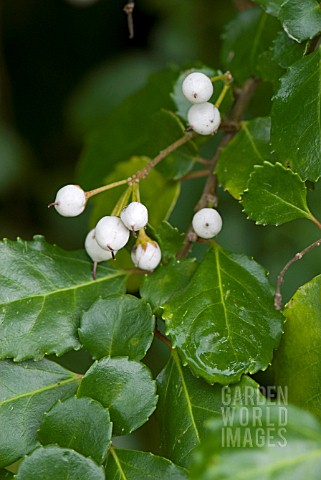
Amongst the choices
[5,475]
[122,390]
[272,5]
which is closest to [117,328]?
[122,390]

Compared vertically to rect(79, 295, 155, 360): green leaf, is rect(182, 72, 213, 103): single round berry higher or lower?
higher

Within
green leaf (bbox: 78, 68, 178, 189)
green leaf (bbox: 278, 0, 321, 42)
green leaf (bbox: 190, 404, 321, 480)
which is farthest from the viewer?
green leaf (bbox: 78, 68, 178, 189)

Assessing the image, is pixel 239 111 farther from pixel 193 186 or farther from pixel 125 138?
pixel 193 186

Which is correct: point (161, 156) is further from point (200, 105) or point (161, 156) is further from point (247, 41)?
point (247, 41)

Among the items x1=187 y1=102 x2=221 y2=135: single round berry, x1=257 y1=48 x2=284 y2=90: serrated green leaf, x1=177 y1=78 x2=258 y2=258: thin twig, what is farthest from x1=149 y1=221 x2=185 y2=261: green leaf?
x1=257 y1=48 x2=284 y2=90: serrated green leaf

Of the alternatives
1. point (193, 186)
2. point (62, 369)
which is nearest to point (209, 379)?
point (62, 369)

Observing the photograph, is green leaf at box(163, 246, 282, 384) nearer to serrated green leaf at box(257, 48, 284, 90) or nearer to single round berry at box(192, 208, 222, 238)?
single round berry at box(192, 208, 222, 238)

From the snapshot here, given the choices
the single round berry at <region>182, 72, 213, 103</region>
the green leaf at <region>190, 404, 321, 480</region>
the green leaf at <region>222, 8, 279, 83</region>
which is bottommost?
the green leaf at <region>190, 404, 321, 480</region>

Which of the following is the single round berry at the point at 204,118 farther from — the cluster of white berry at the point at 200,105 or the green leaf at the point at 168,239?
the green leaf at the point at 168,239
